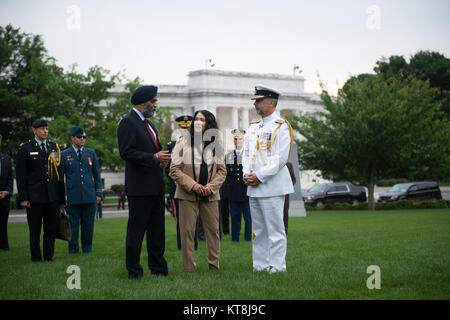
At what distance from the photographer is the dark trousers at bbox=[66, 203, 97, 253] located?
10023 mm

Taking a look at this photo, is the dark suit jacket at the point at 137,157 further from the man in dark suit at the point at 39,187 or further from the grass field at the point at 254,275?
the man in dark suit at the point at 39,187

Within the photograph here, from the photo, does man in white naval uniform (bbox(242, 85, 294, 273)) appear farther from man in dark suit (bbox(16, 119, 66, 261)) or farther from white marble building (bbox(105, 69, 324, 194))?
white marble building (bbox(105, 69, 324, 194))

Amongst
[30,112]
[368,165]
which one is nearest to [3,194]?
[368,165]

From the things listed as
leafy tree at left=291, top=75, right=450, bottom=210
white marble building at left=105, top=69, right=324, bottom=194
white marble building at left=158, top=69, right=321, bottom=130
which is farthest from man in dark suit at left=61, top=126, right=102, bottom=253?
white marble building at left=158, top=69, right=321, bottom=130

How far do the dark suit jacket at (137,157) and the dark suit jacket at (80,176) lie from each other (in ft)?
11.1

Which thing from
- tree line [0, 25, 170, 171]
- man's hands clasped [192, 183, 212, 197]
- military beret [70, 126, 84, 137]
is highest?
tree line [0, 25, 170, 171]

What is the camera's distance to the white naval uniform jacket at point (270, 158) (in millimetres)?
6859

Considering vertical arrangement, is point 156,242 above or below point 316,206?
above

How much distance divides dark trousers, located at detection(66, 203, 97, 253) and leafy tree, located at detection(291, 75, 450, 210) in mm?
21860

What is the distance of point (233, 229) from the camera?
38.7 ft

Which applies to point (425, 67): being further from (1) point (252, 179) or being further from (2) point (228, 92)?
(1) point (252, 179)

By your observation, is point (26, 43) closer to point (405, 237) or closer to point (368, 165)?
point (368, 165)

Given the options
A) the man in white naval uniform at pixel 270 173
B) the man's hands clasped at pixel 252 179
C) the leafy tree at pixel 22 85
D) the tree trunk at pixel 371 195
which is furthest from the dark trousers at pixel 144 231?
the leafy tree at pixel 22 85

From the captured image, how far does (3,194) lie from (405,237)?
835cm
